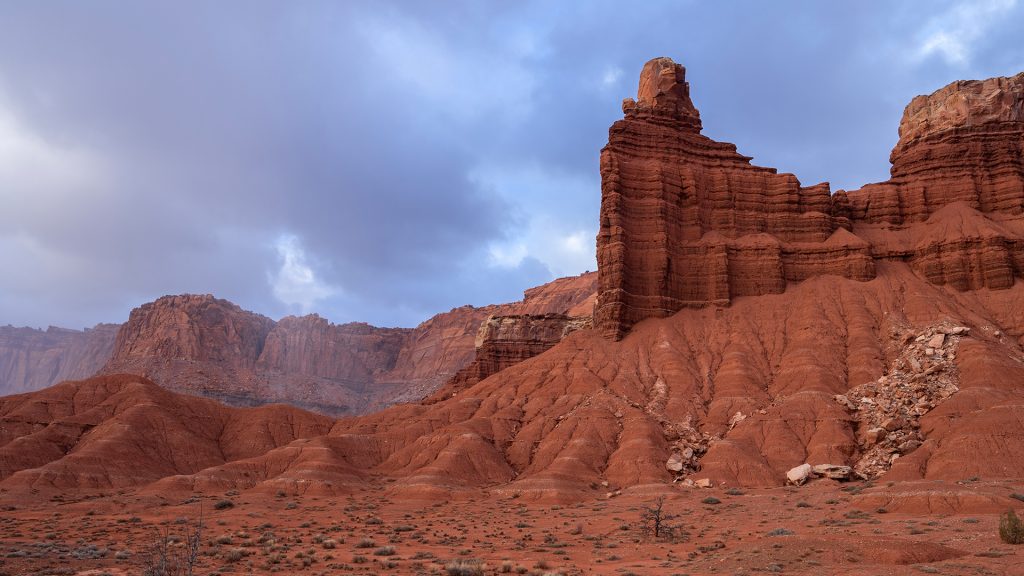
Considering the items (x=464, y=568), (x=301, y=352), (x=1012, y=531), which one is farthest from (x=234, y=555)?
(x=301, y=352)

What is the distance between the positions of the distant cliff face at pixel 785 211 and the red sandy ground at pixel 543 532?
3418 centimetres

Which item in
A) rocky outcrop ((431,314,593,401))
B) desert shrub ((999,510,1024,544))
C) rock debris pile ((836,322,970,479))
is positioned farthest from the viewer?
rocky outcrop ((431,314,593,401))

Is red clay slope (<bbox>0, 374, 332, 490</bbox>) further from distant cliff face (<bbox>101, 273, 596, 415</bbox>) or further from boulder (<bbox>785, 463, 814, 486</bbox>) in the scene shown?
distant cliff face (<bbox>101, 273, 596, 415</bbox>)

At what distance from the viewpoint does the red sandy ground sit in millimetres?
24484

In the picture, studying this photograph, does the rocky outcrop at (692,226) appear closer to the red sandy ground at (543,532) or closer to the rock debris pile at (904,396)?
the rock debris pile at (904,396)

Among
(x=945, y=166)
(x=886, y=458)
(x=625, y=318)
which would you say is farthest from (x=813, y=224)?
(x=886, y=458)

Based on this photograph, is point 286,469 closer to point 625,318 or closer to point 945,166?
point 625,318

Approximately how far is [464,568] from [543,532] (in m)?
15.1

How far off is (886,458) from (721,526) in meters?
19.2

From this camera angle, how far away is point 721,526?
37406 mm

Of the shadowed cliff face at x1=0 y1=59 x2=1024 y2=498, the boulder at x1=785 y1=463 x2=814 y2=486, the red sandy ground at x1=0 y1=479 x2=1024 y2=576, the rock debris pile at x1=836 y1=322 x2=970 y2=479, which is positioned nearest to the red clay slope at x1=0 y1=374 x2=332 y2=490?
the shadowed cliff face at x1=0 y1=59 x2=1024 y2=498

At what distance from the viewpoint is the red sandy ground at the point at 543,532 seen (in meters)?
24.5

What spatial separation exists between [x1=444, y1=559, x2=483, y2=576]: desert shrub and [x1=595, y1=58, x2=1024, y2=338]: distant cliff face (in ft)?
174

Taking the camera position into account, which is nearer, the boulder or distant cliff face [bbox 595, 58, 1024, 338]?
the boulder
